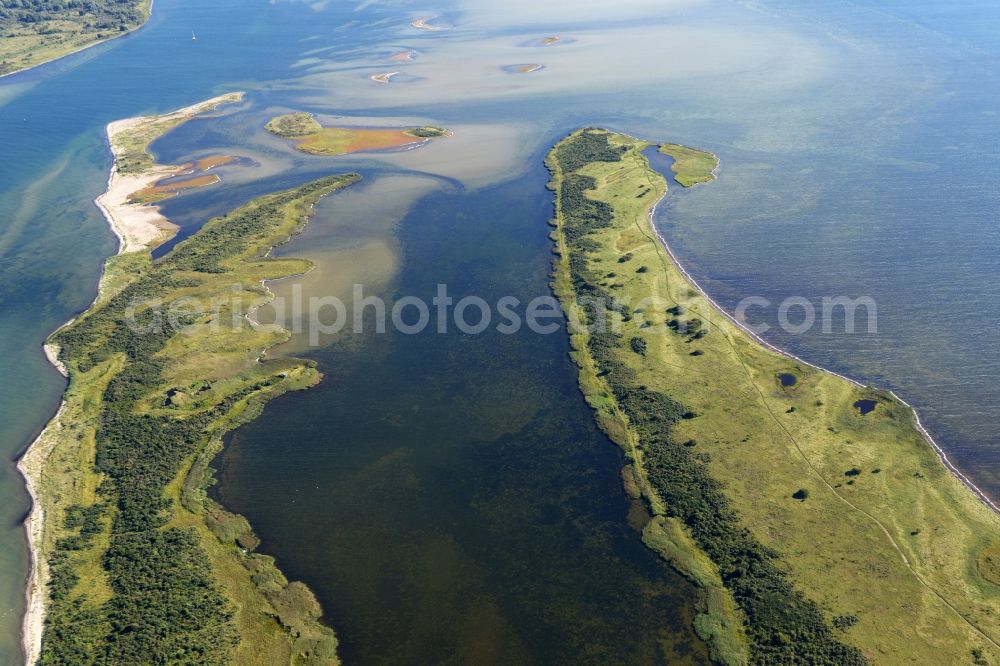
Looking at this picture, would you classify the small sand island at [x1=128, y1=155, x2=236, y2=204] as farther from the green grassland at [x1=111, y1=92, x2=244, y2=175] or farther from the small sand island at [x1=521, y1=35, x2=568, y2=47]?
the small sand island at [x1=521, y1=35, x2=568, y2=47]

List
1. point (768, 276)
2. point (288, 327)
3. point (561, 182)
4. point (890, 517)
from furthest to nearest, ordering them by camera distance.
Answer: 1. point (561, 182)
2. point (768, 276)
3. point (288, 327)
4. point (890, 517)

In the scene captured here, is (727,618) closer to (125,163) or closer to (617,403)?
(617,403)

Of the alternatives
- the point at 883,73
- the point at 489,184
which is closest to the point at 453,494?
the point at 489,184

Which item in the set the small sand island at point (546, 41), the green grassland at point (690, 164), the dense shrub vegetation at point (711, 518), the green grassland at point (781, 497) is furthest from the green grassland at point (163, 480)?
the small sand island at point (546, 41)

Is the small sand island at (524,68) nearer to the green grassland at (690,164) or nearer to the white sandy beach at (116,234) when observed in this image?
the green grassland at (690,164)

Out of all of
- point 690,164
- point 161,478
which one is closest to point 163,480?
point 161,478

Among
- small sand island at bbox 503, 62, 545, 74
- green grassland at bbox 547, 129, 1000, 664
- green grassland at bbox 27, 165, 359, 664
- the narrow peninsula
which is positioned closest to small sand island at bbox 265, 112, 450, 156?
the narrow peninsula
